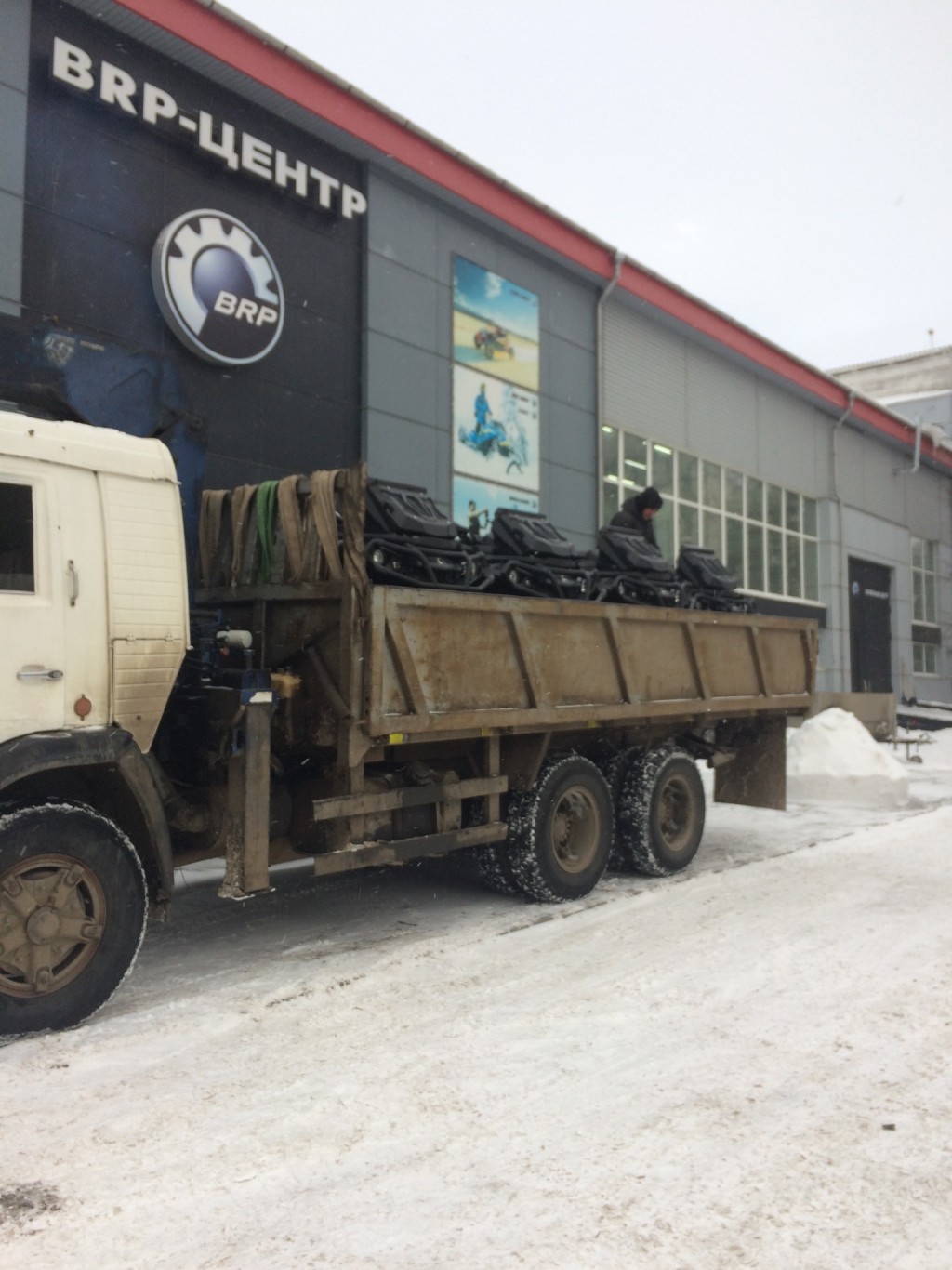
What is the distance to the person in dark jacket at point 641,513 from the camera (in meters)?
9.28

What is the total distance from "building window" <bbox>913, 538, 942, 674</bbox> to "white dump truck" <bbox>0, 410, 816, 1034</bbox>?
23.5 m

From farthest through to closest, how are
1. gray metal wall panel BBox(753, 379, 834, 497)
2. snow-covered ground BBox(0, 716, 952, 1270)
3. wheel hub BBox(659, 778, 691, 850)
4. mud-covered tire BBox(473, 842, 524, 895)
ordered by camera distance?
gray metal wall panel BBox(753, 379, 834, 497), wheel hub BBox(659, 778, 691, 850), mud-covered tire BBox(473, 842, 524, 895), snow-covered ground BBox(0, 716, 952, 1270)

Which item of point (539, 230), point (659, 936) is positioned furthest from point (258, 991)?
point (539, 230)

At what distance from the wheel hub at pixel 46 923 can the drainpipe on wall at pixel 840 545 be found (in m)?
22.7

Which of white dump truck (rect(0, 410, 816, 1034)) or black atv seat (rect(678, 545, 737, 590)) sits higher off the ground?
black atv seat (rect(678, 545, 737, 590))

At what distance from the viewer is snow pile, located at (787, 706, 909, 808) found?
37.3ft

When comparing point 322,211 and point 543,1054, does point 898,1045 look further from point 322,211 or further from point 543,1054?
point 322,211

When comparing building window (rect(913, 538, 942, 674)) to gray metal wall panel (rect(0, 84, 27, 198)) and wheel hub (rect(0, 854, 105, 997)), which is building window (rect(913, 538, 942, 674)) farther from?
wheel hub (rect(0, 854, 105, 997))

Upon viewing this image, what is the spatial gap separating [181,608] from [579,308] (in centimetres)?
1335

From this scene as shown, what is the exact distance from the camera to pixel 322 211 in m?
12.3

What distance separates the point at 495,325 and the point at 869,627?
1619 cm

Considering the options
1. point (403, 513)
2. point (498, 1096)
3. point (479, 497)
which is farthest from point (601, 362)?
point (498, 1096)

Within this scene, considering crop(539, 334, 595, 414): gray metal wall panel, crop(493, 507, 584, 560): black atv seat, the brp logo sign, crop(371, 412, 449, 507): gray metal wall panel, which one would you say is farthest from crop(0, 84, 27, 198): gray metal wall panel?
crop(539, 334, 595, 414): gray metal wall panel

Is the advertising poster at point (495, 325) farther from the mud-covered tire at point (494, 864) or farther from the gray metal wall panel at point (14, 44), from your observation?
the mud-covered tire at point (494, 864)
